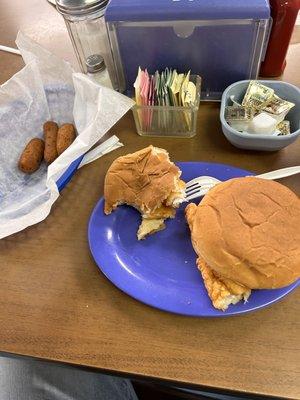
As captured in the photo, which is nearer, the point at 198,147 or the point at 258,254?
the point at 258,254

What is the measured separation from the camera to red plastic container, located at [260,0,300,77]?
575 millimetres

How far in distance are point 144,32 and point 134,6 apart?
47 millimetres

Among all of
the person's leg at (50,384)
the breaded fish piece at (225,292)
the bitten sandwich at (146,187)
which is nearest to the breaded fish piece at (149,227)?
the bitten sandwich at (146,187)

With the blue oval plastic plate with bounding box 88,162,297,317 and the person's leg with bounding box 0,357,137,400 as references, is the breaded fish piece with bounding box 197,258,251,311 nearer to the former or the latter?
the blue oval plastic plate with bounding box 88,162,297,317

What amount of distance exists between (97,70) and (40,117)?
17 centimetres

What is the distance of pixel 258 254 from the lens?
388mm

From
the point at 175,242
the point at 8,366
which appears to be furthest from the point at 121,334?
the point at 8,366

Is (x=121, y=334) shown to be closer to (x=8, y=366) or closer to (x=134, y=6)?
(x=8, y=366)

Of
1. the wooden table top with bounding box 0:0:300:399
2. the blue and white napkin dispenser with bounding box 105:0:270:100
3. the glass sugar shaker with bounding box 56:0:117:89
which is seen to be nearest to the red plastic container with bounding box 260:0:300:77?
the blue and white napkin dispenser with bounding box 105:0:270:100

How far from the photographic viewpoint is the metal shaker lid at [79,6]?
2.02ft

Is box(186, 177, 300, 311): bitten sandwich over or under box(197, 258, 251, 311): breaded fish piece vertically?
over

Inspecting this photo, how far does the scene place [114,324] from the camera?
435 mm

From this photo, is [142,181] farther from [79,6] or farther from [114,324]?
[79,6]

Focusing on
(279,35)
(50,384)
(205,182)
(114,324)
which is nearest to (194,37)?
(279,35)
